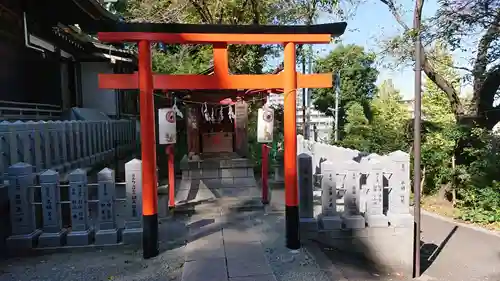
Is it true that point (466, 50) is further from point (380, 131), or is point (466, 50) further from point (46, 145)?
point (46, 145)

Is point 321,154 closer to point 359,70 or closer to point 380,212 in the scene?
point 380,212

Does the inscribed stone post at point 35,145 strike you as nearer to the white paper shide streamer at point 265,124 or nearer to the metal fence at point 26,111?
the metal fence at point 26,111

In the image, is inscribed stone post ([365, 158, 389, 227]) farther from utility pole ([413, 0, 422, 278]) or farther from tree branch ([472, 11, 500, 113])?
tree branch ([472, 11, 500, 113])

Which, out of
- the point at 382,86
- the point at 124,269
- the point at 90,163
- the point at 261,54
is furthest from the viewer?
the point at 382,86

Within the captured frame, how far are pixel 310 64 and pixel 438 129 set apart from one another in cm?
603

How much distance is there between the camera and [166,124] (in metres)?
6.71

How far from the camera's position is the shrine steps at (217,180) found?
9328 millimetres

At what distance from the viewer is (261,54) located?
17.7 m

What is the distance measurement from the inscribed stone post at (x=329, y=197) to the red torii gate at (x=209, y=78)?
0.76 m

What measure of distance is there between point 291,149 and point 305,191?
93cm

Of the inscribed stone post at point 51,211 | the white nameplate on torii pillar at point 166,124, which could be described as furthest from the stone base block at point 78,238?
the white nameplate on torii pillar at point 166,124

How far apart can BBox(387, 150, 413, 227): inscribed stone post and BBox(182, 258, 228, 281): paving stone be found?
10.5 feet

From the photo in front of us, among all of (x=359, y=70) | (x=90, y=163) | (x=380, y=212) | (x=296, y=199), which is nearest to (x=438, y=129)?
(x=380, y=212)

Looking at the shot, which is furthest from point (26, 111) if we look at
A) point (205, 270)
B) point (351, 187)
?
point (351, 187)
